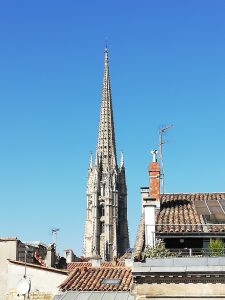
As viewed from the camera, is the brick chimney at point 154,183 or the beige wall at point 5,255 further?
the beige wall at point 5,255

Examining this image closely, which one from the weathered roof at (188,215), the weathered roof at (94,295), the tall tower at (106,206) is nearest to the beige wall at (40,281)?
the weathered roof at (94,295)

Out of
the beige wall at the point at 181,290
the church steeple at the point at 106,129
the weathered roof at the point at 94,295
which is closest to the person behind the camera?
the beige wall at the point at 181,290

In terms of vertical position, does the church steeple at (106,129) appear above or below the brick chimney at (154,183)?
above

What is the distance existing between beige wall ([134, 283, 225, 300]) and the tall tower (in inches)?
4788

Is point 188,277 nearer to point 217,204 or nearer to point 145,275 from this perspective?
point 145,275

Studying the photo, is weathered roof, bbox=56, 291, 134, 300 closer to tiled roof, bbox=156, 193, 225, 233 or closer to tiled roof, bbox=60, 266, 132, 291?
tiled roof, bbox=60, 266, 132, 291

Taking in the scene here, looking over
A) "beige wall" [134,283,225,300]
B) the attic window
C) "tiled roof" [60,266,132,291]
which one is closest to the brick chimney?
"tiled roof" [60,266,132,291]

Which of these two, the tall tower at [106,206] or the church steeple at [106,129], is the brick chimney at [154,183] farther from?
the church steeple at [106,129]

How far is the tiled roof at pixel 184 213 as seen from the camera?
971 inches

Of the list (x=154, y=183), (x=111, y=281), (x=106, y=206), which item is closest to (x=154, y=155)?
(x=154, y=183)

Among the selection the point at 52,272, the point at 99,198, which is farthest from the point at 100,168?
the point at 52,272

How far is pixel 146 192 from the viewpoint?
3005 cm

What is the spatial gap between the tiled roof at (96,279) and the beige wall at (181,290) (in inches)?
193

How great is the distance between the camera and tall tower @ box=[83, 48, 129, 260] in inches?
5891
